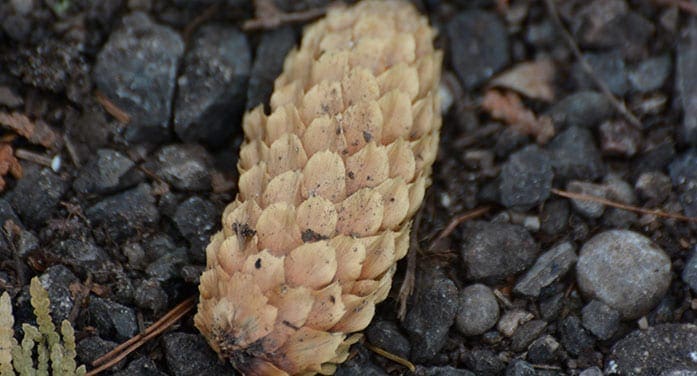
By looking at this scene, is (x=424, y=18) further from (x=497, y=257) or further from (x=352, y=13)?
(x=497, y=257)

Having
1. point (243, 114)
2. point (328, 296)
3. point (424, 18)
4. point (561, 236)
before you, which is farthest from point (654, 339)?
point (243, 114)

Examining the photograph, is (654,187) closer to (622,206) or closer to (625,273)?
(622,206)

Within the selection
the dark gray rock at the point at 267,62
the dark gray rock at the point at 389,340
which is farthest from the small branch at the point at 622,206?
the dark gray rock at the point at 267,62

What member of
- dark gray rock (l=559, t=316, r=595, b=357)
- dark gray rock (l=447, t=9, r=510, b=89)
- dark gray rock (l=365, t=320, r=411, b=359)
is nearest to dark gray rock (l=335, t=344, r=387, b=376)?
dark gray rock (l=365, t=320, r=411, b=359)

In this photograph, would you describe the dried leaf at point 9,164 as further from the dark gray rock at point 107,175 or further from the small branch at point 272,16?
the small branch at point 272,16

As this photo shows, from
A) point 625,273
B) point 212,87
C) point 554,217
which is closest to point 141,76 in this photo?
point 212,87

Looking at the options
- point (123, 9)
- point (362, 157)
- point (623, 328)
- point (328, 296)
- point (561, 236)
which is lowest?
point (623, 328)

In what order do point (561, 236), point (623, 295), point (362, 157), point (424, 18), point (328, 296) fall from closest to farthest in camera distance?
point (328, 296)
point (362, 157)
point (623, 295)
point (561, 236)
point (424, 18)
